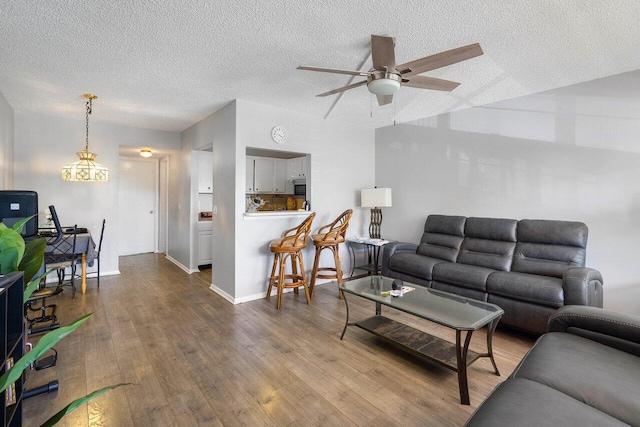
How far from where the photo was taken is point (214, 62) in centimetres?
276

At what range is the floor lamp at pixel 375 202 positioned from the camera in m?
4.61

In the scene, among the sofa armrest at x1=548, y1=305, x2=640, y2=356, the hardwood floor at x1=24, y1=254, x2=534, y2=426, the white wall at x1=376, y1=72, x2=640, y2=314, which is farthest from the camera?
the white wall at x1=376, y1=72, x2=640, y2=314

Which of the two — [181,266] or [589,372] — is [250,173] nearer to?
[181,266]

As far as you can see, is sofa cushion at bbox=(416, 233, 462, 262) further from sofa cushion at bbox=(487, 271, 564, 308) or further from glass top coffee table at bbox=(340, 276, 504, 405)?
glass top coffee table at bbox=(340, 276, 504, 405)

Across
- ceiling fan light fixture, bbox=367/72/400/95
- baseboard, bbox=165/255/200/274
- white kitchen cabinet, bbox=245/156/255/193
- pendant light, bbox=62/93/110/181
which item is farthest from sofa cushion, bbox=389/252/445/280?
pendant light, bbox=62/93/110/181

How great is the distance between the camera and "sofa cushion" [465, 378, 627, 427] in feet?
3.55

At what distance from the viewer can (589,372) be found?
1387 millimetres

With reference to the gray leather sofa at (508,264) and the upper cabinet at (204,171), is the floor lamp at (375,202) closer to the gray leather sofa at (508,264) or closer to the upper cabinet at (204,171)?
the gray leather sofa at (508,264)

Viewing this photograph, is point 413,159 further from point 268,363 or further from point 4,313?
point 4,313

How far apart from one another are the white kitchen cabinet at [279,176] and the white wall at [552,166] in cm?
233

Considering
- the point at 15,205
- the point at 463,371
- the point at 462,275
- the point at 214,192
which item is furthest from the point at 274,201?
the point at 463,371

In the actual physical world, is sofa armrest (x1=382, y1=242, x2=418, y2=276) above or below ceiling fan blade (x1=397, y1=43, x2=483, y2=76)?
below

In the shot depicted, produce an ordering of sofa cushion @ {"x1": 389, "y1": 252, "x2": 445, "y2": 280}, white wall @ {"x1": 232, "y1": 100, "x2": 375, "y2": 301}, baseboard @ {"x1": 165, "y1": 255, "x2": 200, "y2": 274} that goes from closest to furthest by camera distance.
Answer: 1. sofa cushion @ {"x1": 389, "y1": 252, "x2": 445, "y2": 280}
2. white wall @ {"x1": 232, "y1": 100, "x2": 375, "y2": 301}
3. baseboard @ {"x1": 165, "y1": 255, "x2": 200, "y2": 274}

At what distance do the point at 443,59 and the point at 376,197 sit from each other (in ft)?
8.85
